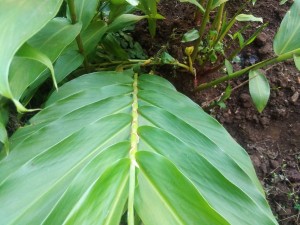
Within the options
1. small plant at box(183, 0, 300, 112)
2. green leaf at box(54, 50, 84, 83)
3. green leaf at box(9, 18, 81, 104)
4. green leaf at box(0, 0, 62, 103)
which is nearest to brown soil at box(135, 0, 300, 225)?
small plant at box(183, 0, 300, 112)

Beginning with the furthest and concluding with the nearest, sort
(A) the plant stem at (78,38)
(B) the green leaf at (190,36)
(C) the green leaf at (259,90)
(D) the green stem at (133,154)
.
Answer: (B) the green leaf at (190,36)
(C) the green leaf at (259,90)
(A) the plant stem at (78,38)
(D) the green stem at (133,154)

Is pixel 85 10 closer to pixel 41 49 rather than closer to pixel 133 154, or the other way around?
pixel 41 49

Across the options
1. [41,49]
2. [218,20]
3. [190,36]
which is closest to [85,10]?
[41,49]

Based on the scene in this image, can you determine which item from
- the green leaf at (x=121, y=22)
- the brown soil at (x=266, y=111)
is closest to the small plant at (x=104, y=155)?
the green leaf at (x=121, y=22)

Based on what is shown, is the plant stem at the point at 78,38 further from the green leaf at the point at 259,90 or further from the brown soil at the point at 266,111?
the green leaf at the point at 259,90

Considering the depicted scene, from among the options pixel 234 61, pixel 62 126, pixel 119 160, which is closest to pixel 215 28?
pixel 234 61
